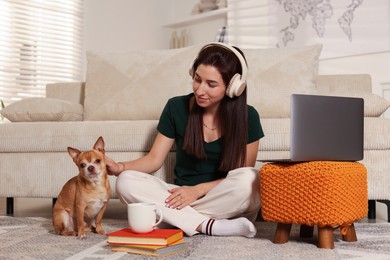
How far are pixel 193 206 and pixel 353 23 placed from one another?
254cm

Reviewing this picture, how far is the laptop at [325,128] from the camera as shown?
5.41 ft

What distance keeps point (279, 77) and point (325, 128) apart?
1160mm

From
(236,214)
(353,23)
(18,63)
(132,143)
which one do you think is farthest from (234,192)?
(18,63)

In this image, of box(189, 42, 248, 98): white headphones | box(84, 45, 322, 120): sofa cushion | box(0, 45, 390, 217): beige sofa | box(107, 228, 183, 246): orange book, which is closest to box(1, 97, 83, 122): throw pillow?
box(0, 45, 390, 217): beige sofa

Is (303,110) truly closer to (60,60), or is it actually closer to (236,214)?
(236,214)

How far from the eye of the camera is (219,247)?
5.65 feet

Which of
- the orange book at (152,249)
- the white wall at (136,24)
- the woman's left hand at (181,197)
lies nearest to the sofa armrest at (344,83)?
the woman's left hand at (181,197)

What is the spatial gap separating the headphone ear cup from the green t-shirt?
20 centimetres

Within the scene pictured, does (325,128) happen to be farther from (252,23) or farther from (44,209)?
(252,23)

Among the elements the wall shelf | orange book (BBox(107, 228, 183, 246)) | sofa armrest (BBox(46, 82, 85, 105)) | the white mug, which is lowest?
orange book (BBox(107, 228, 183, 246))

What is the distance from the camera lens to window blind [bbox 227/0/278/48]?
179 inches

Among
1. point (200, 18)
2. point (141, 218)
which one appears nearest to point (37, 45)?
point (200, 18)

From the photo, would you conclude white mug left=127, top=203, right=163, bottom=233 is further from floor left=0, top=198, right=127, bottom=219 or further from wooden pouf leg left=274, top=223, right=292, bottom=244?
floor left=0, top=198, right=127, bottom=219

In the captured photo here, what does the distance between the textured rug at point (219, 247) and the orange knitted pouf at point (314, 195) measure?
76 millimetres
